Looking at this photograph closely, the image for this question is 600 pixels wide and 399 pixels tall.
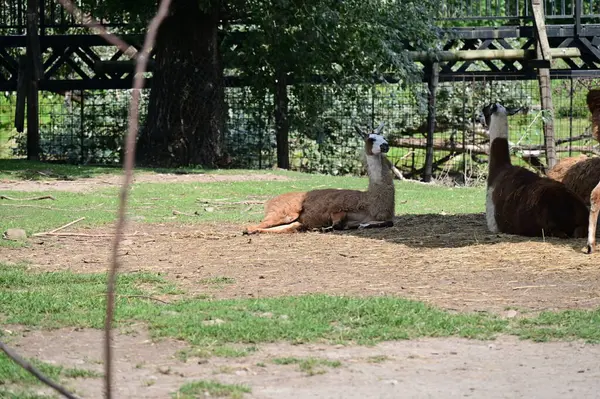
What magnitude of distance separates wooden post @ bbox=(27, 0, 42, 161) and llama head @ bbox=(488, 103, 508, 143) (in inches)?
445

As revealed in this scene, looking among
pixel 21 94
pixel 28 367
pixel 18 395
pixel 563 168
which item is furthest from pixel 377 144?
pixel 21 94

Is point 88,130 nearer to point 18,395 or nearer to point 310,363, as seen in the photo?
point 310,363

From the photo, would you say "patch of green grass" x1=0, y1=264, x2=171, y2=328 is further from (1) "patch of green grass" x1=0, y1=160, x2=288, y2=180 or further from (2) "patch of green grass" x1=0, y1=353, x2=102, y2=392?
(1) "patch of green grass" x1=0, y1=160, x2=288, y2=180

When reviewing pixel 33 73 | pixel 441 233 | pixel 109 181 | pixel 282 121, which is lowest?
pixel 441 233

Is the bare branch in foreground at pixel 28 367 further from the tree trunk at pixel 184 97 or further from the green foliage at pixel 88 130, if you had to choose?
the green foliage at pixel 88 130

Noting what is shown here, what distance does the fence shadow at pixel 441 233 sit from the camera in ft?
32.0

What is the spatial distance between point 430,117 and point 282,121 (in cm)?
301

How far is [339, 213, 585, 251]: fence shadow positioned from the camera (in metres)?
9.76

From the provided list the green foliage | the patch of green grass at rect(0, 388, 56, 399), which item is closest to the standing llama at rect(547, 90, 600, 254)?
the patch of green grass at rect(0, 388, 56, 399)

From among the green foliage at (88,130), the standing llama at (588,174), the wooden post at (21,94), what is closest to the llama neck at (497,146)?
the standing llama at (588,174)

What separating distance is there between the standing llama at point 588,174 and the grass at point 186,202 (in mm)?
1327

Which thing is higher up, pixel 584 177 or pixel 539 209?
pixel 584 177

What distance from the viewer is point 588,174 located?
11430 millimetres

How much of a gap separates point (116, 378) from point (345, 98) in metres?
16.7
